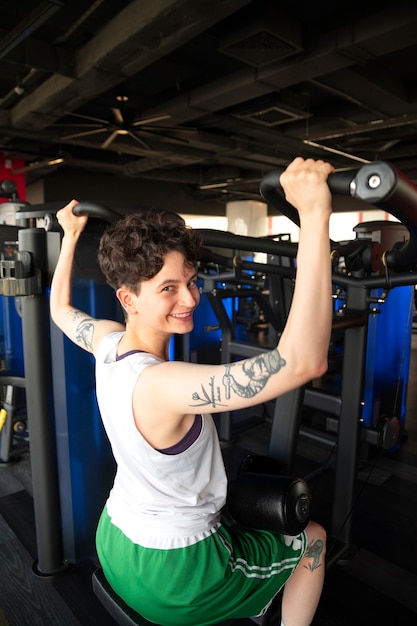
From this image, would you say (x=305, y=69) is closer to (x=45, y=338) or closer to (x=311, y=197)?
(x=45, y=338)

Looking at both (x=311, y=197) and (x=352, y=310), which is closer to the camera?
(x=311, y=197)

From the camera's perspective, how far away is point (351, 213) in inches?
462

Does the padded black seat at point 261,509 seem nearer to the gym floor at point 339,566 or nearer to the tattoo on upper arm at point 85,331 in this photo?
the tattoo on upper arm at point 85,331

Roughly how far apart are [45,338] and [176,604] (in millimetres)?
1040

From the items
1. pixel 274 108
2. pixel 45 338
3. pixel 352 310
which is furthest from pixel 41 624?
pixel 274 108

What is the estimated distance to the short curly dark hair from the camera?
0.90m

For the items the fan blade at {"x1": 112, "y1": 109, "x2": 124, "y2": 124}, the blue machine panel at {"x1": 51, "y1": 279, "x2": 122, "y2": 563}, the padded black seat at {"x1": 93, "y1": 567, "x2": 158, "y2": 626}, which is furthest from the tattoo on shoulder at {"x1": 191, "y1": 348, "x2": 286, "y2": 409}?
the fan blade at {"x1": 112, "y1": 109, "x2": 124, "y2": 124}

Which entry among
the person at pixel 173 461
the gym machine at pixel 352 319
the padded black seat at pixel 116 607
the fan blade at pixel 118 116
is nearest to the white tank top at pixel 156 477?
the person at pixel 173 461

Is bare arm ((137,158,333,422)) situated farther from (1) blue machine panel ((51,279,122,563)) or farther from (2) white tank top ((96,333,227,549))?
(1) blue machine panel ((51,279,122,563))

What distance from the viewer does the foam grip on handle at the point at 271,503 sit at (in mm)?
956

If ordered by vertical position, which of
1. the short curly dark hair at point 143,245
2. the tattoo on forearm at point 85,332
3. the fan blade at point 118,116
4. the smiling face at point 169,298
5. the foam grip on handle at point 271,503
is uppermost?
the fan blade at point 118,116

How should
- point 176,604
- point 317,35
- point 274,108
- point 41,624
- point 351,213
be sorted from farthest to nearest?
1. point 351,213
2. point 274,108
3. point 317,35
4. point 41,624
5. point 176,604

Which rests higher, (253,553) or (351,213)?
(351,213)

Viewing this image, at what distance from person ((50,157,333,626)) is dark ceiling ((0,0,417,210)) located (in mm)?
2452
